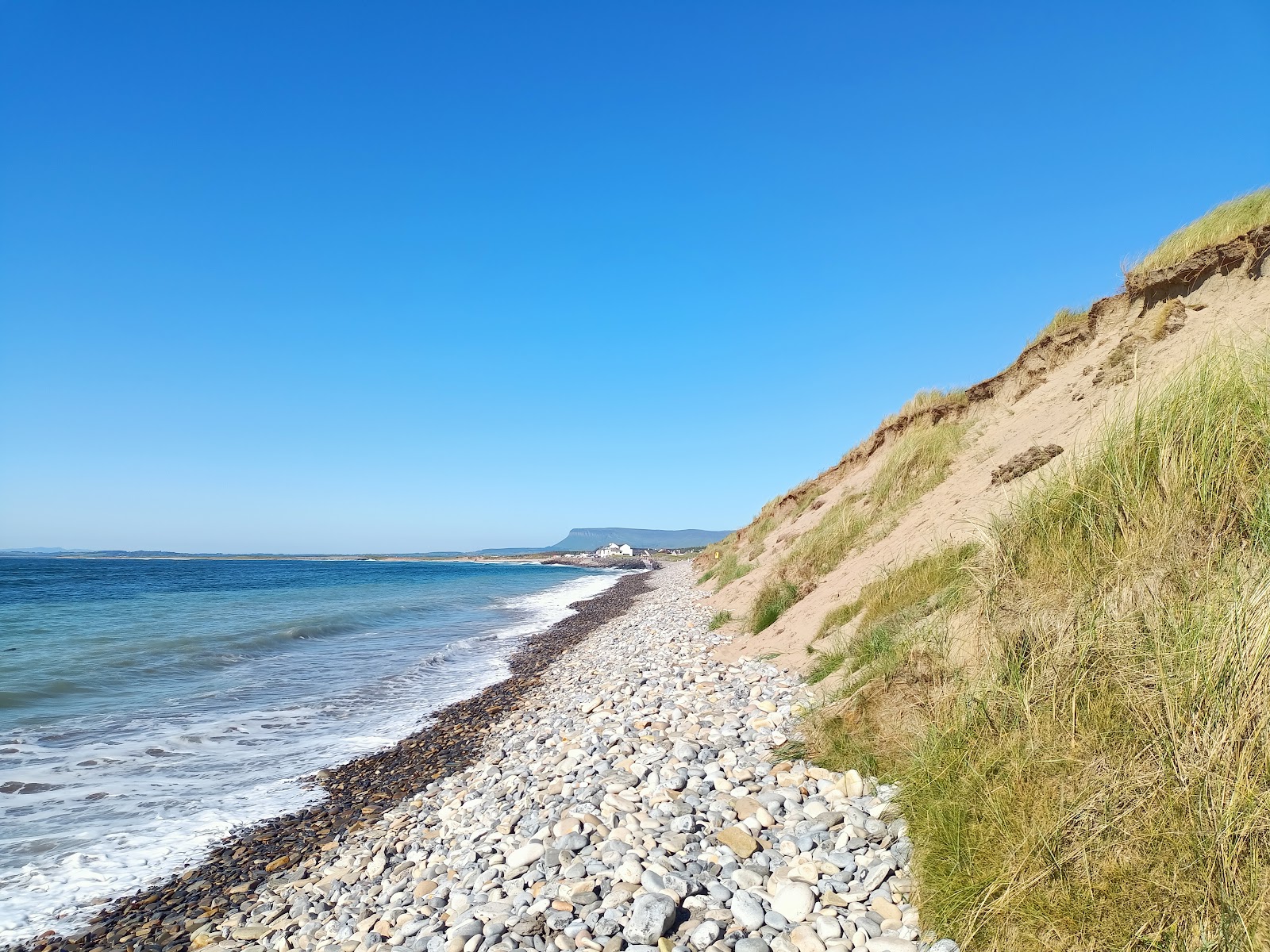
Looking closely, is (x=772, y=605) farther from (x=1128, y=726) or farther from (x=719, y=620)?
(x=1128, y=726)

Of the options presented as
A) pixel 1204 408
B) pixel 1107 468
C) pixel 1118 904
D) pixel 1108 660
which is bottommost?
pixel 1118 904

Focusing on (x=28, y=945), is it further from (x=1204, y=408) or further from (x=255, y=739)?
(x=1204, y=408)

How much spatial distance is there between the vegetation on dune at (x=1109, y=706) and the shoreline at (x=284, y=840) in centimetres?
507

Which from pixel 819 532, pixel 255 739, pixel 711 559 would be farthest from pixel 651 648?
pixel 711 559

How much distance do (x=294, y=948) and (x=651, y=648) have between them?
350 inches

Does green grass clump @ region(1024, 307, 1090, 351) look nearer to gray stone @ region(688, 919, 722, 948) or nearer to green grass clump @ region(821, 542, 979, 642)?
green grass clump @ region(821, 542, 979, 642)

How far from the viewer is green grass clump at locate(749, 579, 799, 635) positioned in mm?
11539

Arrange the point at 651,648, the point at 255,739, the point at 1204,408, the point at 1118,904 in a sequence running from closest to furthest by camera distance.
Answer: the point at 1118,904 → the point at 1204,408 → the point at 255,739 → the point at 651,648

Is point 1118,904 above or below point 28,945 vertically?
above

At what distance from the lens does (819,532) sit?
45.2 feet

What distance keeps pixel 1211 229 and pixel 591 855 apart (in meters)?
13.0

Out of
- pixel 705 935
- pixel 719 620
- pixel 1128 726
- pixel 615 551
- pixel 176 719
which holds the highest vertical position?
pixel 1128 726

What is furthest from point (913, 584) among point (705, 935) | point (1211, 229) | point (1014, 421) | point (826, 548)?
point (1211, 229)

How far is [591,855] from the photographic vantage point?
4418 mm
